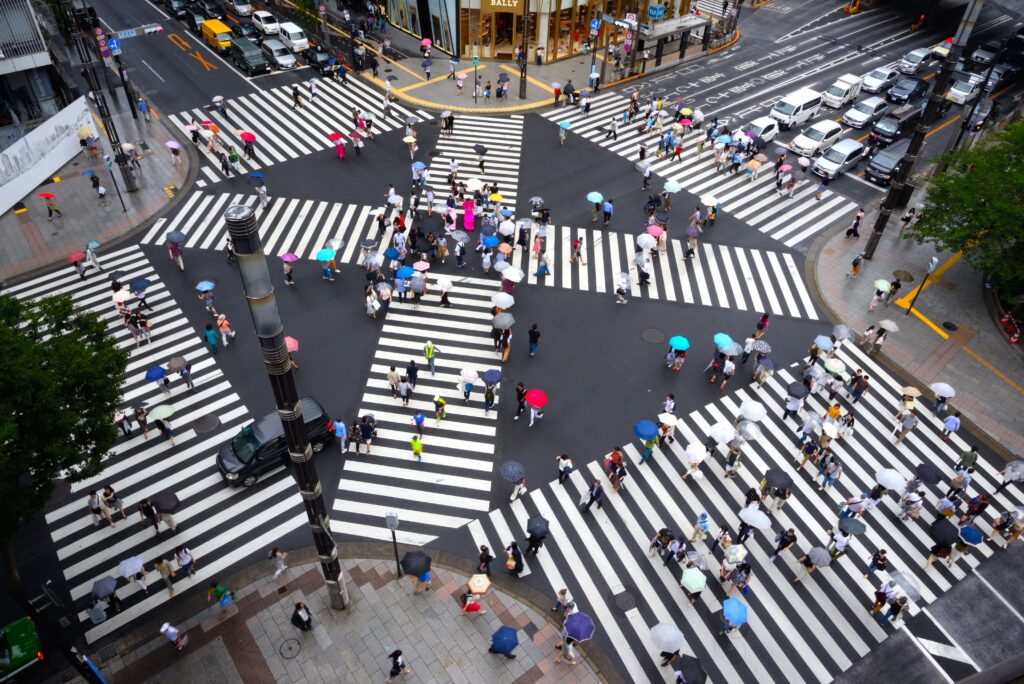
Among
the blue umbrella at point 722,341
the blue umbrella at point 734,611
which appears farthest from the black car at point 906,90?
the blue umbrella at point 734,611

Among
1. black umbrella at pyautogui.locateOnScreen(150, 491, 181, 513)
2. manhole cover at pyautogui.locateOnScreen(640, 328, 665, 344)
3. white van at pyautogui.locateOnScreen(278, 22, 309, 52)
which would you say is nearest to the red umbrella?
manhole cover at pyautogui.locateOnScreen(640, 328, 665, 344)

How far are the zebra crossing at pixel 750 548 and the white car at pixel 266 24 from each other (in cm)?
4701

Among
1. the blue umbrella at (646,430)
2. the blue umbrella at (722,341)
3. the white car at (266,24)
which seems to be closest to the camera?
the blue umbrella at (646,430)

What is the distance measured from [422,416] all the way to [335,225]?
1500cm

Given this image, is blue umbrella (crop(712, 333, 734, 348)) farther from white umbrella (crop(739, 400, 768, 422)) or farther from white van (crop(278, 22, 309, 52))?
white van (crop(278, 22, 309, 52))

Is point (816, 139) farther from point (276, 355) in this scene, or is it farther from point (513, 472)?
point (276, 355)

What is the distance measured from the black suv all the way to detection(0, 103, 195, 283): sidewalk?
1627cm

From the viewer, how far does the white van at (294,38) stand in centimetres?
5169

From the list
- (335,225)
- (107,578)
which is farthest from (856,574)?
(335,225)

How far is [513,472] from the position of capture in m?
22.0

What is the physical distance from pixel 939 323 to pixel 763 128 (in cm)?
1770

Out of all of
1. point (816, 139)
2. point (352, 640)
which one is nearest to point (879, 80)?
point (816, 139)

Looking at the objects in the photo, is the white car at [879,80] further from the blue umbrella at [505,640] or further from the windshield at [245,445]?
the windshield at [245,445]

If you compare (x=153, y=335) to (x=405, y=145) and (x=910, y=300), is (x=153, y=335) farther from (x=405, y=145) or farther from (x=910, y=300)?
(x=910, y=300)
